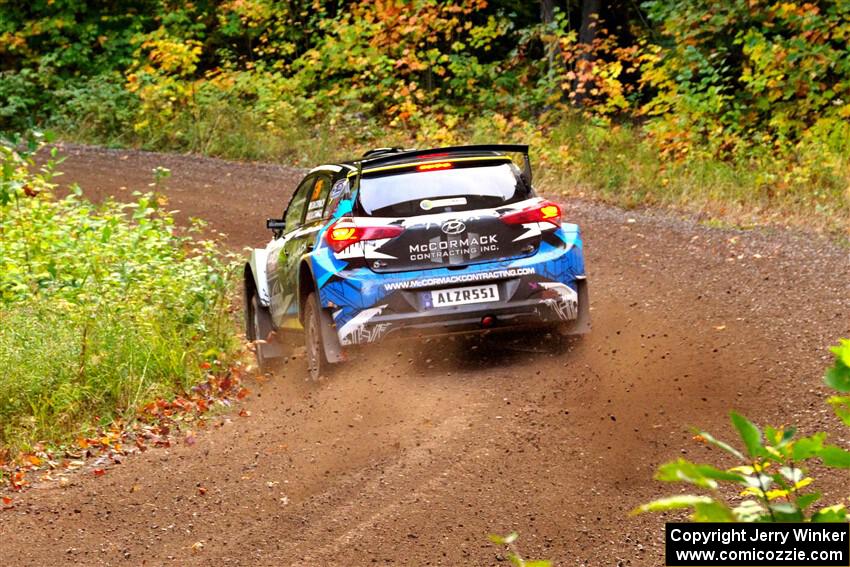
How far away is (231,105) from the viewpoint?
26062mm

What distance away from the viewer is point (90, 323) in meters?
9.48

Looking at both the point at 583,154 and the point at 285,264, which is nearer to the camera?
the point at 285,264

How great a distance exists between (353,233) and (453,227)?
717 mm

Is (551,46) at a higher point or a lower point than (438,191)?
lower

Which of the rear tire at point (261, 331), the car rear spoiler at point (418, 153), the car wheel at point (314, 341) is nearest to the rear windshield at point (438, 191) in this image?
the car rear spoiler at point (418, 153)

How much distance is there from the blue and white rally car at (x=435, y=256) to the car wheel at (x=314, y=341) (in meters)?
0.01

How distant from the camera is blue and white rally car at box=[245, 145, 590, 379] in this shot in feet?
27.8

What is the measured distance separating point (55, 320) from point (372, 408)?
3393 mm

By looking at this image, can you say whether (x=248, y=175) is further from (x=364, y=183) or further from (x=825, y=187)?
(x=364, y=183)

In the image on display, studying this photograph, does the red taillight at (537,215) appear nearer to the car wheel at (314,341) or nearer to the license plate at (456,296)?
the license plate at (456,296)

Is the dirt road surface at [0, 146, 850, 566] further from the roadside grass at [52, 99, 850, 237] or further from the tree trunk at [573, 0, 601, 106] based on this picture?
the tree trunk at [573, 0, 601, 106]

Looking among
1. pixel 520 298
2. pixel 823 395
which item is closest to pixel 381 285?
pixel 520 298

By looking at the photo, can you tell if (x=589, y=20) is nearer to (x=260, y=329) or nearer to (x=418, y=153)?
(x=260, y=329)

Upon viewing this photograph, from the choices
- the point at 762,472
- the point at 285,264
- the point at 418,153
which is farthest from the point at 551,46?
the point at 762,472
